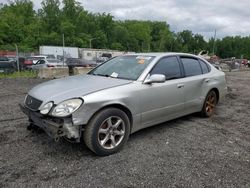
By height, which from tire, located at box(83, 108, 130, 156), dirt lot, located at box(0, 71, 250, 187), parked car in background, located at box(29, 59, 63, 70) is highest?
parked car in background, located at box(29, 59, 63, 70)

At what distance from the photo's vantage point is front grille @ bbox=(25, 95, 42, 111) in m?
3.79

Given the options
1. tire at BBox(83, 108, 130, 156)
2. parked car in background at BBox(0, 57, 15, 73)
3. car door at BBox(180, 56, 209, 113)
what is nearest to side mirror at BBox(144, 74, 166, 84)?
tire at BBox(83, 108, 130, 156)

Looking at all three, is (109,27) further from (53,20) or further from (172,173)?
(172,173)

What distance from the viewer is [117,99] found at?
3.88 meters

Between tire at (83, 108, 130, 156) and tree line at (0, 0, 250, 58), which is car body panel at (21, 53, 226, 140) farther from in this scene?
tree line at (0, 0, 250, 58)

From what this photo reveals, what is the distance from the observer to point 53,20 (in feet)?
219

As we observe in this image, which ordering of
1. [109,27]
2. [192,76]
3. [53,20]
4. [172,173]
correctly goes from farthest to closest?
1. [109,27]
2. [53,20]
3. [192,76]
4. [172,173]

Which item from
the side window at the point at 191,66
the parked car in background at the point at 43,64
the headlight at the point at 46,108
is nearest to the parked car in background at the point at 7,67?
the parked car in background at the point at 43,64

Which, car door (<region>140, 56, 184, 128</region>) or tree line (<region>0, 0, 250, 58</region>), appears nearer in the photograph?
car door (<region>140, 56, 184, 128</region>)

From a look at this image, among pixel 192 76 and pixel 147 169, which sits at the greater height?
pixel 192 76

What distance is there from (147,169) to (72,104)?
4.24 ft

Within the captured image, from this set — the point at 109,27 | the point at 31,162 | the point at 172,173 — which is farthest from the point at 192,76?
the point at 109,27

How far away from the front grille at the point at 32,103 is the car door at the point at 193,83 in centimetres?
267

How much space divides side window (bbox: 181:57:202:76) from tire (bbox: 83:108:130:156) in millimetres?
2002
